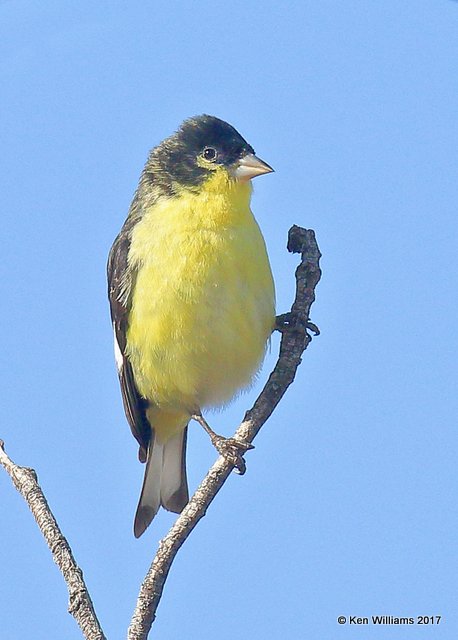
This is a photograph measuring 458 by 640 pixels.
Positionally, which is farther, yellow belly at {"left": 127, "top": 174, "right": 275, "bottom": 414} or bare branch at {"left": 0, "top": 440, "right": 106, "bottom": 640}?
yellow belly at {"left": 127, "top": 174, "right": 275, "bottom": 414}

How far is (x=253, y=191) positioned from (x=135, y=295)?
32.9 inches

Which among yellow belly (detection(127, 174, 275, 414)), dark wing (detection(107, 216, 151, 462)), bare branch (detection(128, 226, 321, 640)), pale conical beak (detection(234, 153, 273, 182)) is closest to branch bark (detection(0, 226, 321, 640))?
bare branch (detection(128, 226, 321, 640))

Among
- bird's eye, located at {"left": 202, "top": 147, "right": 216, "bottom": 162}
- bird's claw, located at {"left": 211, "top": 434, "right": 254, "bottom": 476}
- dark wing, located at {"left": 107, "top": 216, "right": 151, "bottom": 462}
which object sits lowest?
bird's claw, located at {"left": 211, "top": 434, "right": 254, "bottom": 476}

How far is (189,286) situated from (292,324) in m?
0.75

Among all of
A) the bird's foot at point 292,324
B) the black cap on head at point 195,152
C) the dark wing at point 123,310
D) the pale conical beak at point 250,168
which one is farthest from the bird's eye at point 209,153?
the bird's foot at point 292,324

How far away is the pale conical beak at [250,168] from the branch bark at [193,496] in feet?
2.51

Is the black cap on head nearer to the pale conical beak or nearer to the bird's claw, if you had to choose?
the pale conical beak

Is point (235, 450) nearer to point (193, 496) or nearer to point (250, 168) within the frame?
point (193, 496)

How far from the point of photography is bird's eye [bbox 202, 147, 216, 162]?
5.29m

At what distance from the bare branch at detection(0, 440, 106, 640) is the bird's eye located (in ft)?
7.00

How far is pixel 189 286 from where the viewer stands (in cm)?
477

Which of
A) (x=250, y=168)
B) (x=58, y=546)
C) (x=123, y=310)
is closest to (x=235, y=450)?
(x=58, y=546)

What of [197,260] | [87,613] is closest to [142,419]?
[197,260]

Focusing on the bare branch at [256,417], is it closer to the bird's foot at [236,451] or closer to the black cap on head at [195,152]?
the bird's foot at [236,451]
